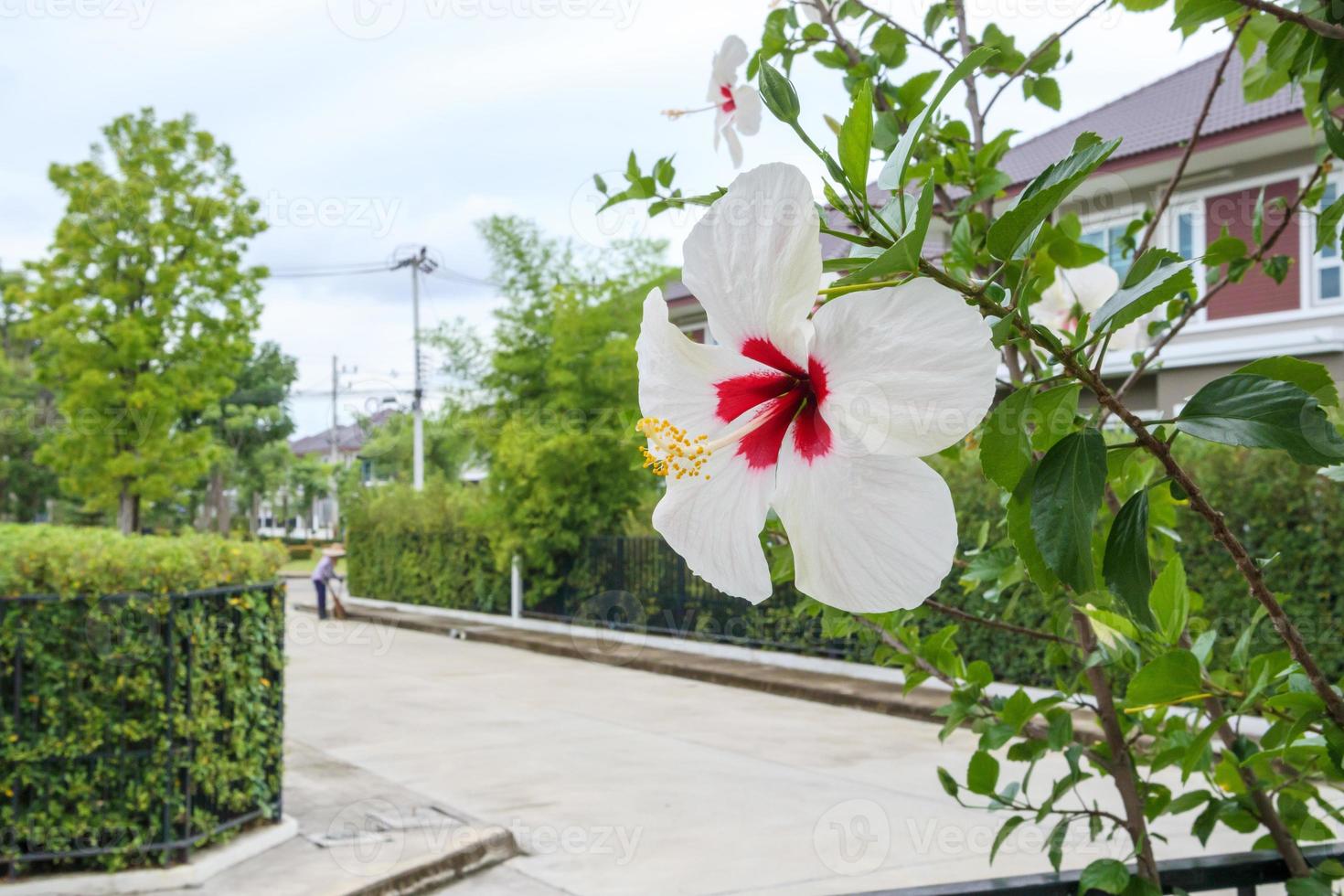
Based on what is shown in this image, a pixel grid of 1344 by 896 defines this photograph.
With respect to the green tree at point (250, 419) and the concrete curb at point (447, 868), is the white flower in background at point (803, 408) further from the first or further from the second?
the green tree at point (250, 419)

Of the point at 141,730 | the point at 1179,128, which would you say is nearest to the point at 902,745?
the point at 141,730

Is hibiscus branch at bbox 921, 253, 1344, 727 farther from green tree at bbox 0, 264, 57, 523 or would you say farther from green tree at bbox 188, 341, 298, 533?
green tree at bbox 188, 341, 298, 533

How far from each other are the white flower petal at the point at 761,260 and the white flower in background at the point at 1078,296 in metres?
0.72

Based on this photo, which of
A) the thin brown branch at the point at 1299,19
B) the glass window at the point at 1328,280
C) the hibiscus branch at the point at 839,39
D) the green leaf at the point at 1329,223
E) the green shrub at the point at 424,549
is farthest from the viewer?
the green shrub at the point at 424,549

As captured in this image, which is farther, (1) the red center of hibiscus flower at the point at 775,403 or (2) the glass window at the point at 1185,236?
(2) the glass window at the point at 1185,236

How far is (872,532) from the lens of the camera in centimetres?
48

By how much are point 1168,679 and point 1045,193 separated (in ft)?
1.52

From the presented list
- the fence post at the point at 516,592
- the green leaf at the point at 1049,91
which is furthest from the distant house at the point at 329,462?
the green leaf at the point at 1049,91

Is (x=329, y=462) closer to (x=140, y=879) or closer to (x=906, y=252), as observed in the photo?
(x=140, y=879)

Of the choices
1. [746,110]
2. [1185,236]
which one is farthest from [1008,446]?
[1185,236]

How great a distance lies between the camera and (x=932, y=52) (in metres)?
1.50

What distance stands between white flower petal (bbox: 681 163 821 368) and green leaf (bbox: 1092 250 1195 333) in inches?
6.5

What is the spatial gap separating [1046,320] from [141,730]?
163 inches

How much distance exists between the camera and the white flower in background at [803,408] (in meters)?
0.45
